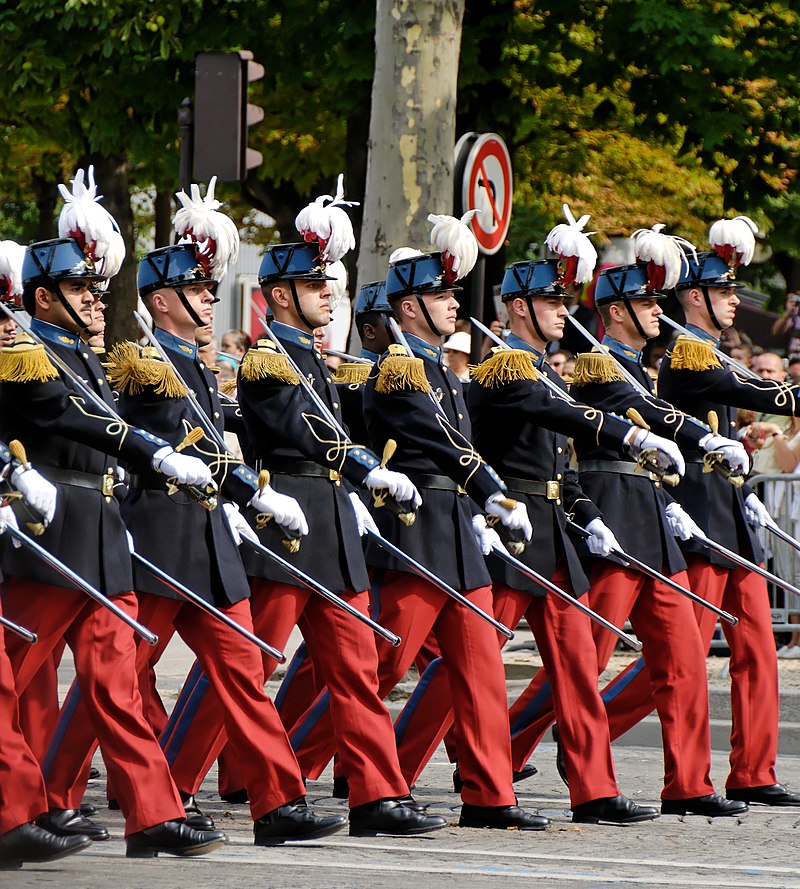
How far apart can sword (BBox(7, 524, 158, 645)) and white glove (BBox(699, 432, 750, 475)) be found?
2.52 metres

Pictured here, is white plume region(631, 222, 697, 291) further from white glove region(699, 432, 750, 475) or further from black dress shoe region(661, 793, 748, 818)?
black dress shoe region(661, 793, 748, 818)

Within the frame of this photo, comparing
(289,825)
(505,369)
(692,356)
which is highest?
(692,356)

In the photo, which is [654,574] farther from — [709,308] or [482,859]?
[482,859]

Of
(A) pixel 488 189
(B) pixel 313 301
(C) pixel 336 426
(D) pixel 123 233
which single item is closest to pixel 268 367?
(C) pixel 336 426

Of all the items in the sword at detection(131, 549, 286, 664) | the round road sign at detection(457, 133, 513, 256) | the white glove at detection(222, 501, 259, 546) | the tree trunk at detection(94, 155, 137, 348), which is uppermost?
the tree trunk at detection(94, 155, 137, 348)

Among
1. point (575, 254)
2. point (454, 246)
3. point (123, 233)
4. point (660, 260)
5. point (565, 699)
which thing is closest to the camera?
point (565, 699)

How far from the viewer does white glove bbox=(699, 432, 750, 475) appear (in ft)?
26.7

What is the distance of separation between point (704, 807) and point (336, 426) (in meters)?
2.05

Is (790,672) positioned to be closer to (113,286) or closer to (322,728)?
(322,728)

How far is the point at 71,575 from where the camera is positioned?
6.61m

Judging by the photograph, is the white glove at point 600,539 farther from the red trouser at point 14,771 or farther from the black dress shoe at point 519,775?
the red trouser at point 14,771

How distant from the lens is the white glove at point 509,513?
751 centimetres

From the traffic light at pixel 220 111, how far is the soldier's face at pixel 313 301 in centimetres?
503

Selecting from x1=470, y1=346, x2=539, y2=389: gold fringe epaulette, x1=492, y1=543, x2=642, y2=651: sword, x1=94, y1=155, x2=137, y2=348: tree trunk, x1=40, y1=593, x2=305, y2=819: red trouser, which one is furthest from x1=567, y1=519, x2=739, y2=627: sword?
x1=94, y1=155, x2=137, y2=348: tree trunk
